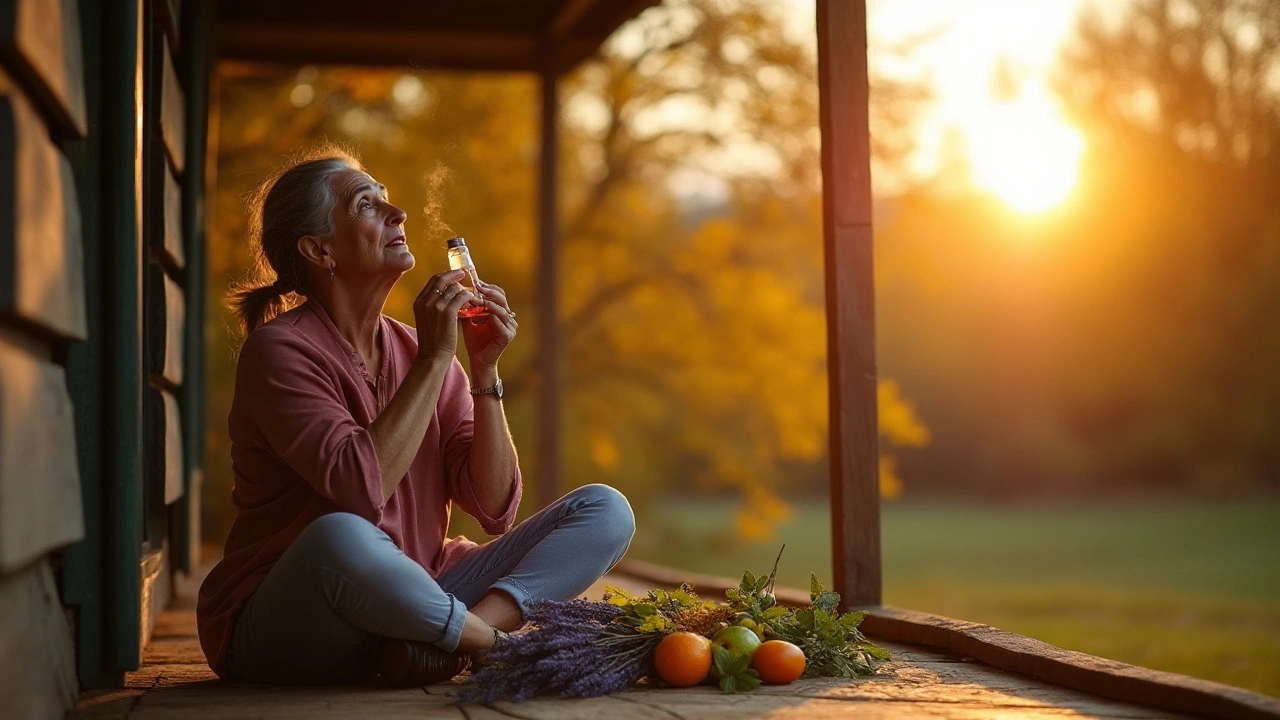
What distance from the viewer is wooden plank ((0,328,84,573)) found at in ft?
5.63

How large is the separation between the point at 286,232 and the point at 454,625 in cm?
86

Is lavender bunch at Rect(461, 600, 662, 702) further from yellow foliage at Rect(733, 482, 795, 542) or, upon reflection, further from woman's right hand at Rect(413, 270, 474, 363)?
yellow foliage at Rect(733, 482, 795, 542)

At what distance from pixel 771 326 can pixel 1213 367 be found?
12.0 meters

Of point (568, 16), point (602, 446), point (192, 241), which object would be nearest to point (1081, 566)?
point (602, 446)

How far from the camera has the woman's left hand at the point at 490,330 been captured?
2.64 m

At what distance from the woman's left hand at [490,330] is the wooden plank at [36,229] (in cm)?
75

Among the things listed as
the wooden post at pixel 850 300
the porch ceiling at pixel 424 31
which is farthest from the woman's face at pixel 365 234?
the porch ceiling at pixel 424 31

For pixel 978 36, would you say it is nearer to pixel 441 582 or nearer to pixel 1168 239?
pixel 1168 239

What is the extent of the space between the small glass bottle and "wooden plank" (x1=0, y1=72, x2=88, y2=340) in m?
0.69

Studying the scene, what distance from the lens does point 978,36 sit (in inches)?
541

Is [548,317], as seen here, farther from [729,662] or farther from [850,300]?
[729,662]

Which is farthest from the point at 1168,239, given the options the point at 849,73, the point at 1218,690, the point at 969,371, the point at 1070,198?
the point at 1218,690

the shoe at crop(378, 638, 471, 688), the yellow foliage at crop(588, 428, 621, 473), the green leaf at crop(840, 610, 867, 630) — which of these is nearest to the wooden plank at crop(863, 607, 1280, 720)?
the green leaf at crop(840, 610, 867, 630)

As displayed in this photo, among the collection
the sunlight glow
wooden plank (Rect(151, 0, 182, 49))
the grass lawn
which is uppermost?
the sunlight glow
